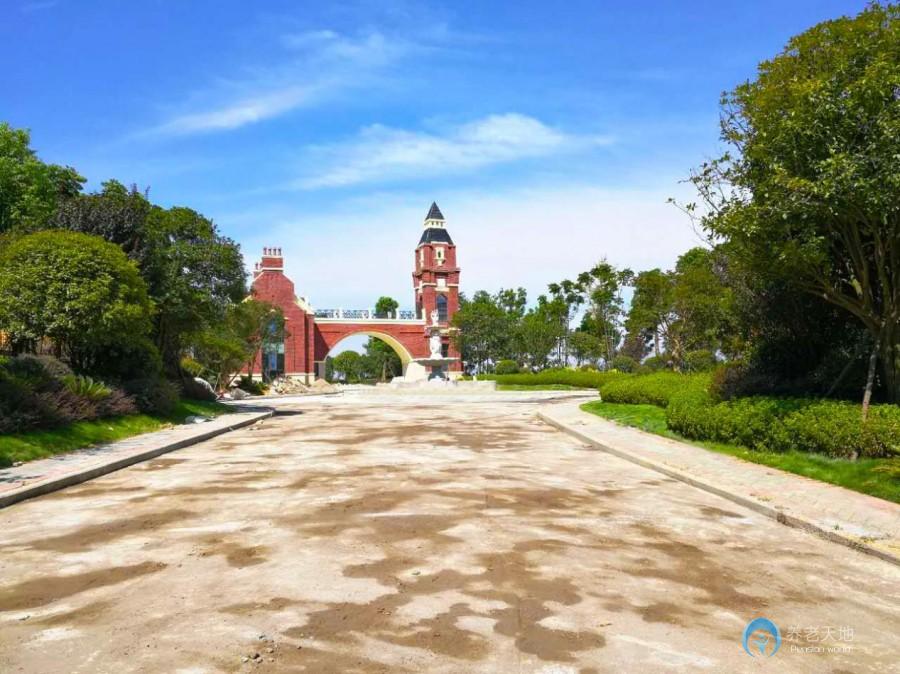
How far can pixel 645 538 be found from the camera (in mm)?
6777

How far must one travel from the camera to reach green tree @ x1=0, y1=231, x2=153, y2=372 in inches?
651

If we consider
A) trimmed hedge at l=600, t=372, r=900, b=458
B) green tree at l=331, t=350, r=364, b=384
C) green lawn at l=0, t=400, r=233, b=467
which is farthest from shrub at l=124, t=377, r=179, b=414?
green tree at l=331, t=350, r=364, b=384

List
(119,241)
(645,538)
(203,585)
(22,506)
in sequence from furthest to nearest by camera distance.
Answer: (119,241) → (22,506) → (645,538) → (203,585)

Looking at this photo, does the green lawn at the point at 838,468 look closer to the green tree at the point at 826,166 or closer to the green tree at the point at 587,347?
the green tree at the point at 826,166

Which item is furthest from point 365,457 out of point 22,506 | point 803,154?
point 803,154

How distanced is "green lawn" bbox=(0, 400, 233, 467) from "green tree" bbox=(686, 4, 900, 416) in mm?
12199

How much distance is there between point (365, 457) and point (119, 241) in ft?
42.6

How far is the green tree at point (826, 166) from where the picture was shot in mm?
9602

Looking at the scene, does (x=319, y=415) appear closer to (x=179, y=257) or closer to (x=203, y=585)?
(x=179, y=257)

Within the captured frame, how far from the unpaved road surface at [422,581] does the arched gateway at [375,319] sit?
55721 mm

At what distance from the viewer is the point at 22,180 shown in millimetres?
37125

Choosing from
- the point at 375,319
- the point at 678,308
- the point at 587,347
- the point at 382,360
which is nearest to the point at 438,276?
the point at 375,319

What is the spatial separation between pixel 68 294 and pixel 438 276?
6229 cm

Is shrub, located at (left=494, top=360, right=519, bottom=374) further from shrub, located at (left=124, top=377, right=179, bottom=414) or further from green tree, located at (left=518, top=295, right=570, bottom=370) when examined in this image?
shrub, located at (left=124, top=377, right=179, bottom=414)
